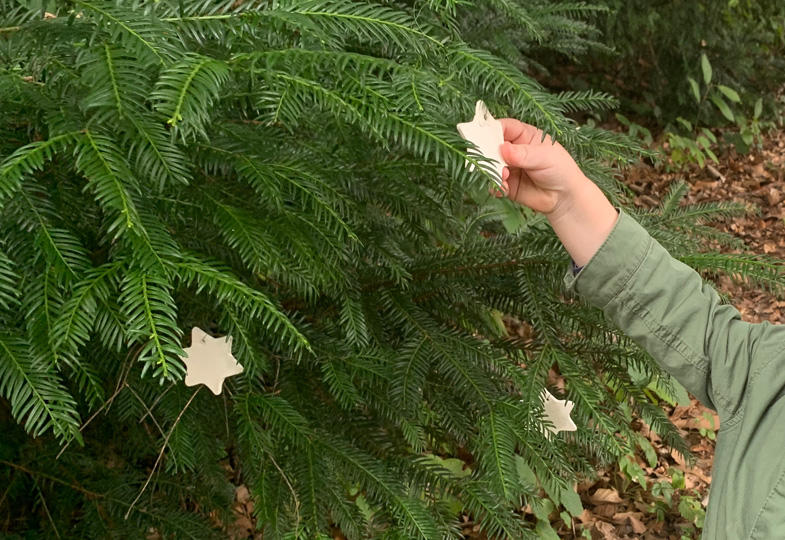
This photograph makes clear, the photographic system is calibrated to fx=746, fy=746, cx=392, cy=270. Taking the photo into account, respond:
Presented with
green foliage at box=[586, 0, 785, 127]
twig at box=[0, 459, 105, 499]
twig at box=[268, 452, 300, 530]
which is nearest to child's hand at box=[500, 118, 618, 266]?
twig at box=[268, 452, 300, 530]

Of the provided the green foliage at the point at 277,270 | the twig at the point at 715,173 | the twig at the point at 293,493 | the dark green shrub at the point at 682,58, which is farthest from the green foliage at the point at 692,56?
the twig at the point at 293,493

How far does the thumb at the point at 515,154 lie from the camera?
3.67 feet

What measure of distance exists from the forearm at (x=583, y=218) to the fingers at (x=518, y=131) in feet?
0.41

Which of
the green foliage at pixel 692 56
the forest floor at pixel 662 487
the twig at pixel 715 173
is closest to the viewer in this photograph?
the forest floor at pixel 662 487

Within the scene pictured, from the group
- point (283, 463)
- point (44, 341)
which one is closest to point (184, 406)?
point (283, 463)

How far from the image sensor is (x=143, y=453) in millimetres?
1613

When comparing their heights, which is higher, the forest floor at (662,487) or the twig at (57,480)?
the twig at (57,480)

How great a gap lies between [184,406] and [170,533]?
466mm

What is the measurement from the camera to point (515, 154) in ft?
3.72

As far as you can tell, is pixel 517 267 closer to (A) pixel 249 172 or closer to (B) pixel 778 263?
(B) pixel 778 263

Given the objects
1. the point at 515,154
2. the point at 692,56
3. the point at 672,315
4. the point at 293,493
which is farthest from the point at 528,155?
the point at 692,56

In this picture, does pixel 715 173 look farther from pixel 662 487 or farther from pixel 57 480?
pixel 57 480

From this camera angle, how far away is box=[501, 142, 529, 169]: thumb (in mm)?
1117

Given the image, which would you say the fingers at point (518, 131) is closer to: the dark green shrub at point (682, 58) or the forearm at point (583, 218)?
the forearm at point (583, 218)
